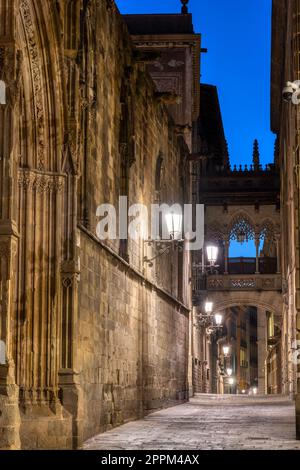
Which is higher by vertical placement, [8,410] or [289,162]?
[289,162]

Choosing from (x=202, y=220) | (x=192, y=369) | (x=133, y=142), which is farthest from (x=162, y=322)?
(x=202, y=220)

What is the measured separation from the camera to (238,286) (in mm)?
45719

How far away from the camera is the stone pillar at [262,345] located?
225ft

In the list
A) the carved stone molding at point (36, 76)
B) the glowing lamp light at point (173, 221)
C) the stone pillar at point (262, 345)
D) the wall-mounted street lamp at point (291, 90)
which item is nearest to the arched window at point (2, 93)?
the carved stone molding at point (36, 76)

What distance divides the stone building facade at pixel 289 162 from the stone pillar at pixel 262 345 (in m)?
24.2

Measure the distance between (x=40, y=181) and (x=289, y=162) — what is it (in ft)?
61.6

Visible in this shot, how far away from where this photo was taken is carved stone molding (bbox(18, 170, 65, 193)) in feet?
40.9

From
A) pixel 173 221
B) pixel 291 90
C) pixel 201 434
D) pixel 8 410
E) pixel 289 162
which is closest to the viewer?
pixel 8 410

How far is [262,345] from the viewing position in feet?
232

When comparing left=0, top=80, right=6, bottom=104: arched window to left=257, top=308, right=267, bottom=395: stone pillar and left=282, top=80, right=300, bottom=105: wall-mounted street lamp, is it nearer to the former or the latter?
left=282, top=80, right=300, bottom=105: wall-mounted street lamp

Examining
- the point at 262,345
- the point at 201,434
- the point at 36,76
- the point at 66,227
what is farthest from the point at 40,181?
the point at 262,345

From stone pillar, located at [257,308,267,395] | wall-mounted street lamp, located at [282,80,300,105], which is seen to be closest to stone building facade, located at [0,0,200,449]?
wall-mounted street lamp, located at [282,80,300,105]

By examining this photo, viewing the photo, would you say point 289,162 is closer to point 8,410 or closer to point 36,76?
point 36,76
